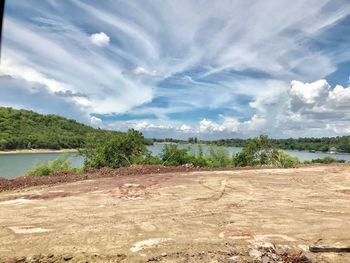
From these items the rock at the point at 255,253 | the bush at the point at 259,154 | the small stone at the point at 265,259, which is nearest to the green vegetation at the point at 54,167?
the bush at the point at 259,154

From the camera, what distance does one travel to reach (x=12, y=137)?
6819 centimetres

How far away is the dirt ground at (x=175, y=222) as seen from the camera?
6.85 metres

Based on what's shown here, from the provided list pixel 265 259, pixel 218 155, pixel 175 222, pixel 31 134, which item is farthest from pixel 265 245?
pixel 31 134

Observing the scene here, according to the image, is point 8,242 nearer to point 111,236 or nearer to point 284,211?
point 111,236

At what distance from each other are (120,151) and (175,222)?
18088 mm

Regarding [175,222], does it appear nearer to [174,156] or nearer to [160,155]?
[174,156]

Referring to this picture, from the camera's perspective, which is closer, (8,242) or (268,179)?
(8,242)

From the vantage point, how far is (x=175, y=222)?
8695 mm

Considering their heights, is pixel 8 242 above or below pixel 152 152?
below

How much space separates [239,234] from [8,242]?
13.7 ft

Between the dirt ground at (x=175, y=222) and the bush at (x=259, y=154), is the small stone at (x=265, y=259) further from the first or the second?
the bush at (x=259, y=154)

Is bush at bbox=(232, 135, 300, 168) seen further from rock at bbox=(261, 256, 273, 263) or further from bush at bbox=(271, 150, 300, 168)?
rock at bbox=(261, 256, 273, 263)

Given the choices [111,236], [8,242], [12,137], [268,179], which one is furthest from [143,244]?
[12,137]

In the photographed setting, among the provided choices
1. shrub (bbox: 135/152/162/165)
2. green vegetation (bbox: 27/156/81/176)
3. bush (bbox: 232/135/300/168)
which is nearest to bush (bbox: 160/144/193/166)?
shrub (bbox: 135/152/162/165)
